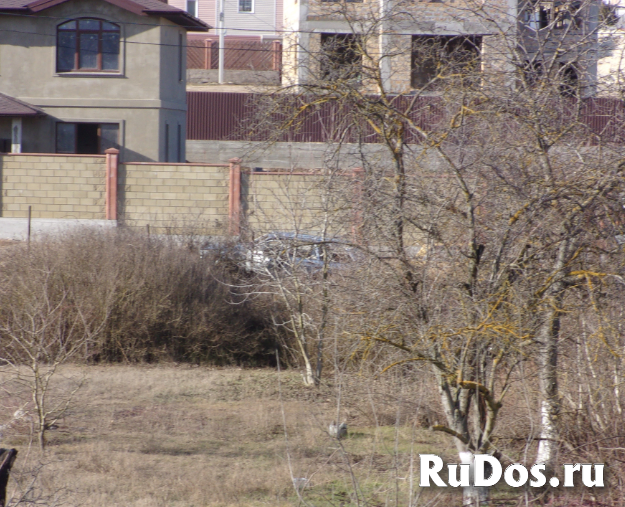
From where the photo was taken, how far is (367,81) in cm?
593

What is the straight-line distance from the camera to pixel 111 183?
1814 cm

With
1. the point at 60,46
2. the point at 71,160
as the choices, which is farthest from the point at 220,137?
the point at 71,160

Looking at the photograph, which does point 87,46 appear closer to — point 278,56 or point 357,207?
point 278,56

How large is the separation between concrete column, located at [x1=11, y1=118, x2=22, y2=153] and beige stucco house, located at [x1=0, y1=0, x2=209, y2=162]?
31mm

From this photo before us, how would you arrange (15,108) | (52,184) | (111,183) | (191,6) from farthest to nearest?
(191,6) < (15,108) < (52,184) < (111,183)

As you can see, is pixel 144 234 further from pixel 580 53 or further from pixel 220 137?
pixel 220 137

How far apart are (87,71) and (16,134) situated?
9.25 ft

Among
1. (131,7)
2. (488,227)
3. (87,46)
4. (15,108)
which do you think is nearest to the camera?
(488,227)

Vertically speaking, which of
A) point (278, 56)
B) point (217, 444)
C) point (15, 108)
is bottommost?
point (217, 444)

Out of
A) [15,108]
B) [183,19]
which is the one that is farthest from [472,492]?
[183,19]

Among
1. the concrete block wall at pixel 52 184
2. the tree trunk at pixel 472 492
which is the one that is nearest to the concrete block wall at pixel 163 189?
the concrete block wall at pixel 52 184

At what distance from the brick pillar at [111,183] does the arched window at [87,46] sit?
5.15m

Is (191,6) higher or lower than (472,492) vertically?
higher

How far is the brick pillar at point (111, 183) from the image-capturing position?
18.1 metres
